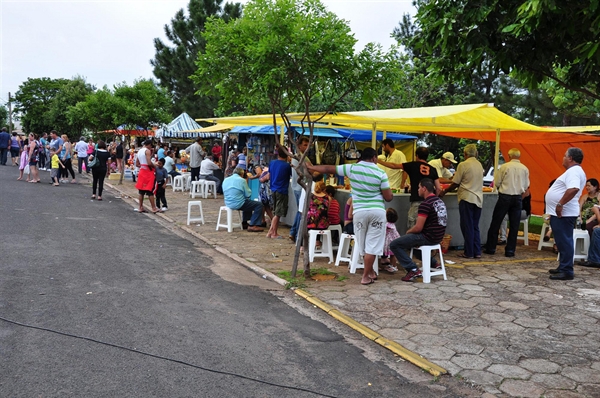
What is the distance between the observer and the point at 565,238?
25.4 ft

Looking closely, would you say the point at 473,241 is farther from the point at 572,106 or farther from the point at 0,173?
the point at 0,173

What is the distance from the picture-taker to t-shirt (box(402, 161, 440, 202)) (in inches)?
327

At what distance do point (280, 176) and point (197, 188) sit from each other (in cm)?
829

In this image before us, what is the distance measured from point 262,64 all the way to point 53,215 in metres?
7.23

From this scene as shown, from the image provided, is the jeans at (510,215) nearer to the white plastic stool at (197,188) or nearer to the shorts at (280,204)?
the shorts at (280,204)

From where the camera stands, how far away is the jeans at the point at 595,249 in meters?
9.05

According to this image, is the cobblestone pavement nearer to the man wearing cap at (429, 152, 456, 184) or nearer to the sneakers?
the sneakers

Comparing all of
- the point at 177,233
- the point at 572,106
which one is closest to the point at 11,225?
the point at 177,233

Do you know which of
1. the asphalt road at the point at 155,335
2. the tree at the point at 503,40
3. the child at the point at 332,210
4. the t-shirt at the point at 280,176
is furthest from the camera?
the t-shirt at the point at 280,176

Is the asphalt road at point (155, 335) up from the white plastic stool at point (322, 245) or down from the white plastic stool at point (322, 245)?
down

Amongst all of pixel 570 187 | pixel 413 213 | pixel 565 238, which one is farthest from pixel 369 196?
pixel 565 238

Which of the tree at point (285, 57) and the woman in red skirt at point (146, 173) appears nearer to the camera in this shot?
the tree at point (285, 57)

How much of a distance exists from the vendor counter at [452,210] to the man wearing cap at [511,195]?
0.58m

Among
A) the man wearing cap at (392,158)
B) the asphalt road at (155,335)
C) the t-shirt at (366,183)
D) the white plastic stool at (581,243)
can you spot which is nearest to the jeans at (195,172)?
the man wearing cap at (392,158)
